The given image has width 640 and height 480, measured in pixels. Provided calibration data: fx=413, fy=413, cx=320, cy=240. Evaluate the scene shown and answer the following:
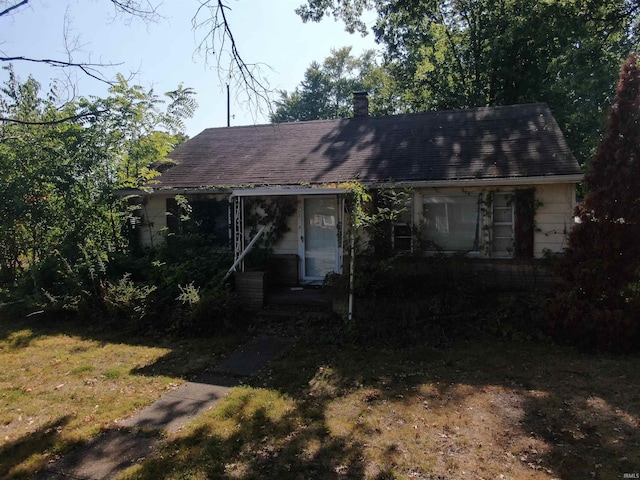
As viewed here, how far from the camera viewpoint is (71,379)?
5.54m

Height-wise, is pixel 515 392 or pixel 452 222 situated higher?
pixel 452 222

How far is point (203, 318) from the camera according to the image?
736cm

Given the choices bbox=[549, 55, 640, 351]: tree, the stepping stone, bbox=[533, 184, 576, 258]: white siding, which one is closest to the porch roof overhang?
the stepping stone

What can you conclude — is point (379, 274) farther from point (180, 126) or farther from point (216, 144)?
point (216, 144)

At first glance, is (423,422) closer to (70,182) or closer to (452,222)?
(452,222)

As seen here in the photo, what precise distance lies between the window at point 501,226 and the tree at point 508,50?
17.0 ft

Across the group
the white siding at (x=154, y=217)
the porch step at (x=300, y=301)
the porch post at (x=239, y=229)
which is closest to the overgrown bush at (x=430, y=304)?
the porch step at (x=300, y=301)

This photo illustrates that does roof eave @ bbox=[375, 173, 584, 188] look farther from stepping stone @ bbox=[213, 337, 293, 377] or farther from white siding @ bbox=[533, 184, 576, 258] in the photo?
stepping stone @ bbox=[213, 337, 293, 377]

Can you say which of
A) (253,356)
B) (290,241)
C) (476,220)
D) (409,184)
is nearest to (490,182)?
(476,220)

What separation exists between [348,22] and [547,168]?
920cm

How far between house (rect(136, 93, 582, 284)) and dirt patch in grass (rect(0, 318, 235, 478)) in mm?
2896

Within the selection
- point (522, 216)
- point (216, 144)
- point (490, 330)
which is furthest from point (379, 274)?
point (216, 144)

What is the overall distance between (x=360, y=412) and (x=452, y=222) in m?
Answer: 5.38

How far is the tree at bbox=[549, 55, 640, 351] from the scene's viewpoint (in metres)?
5.83
